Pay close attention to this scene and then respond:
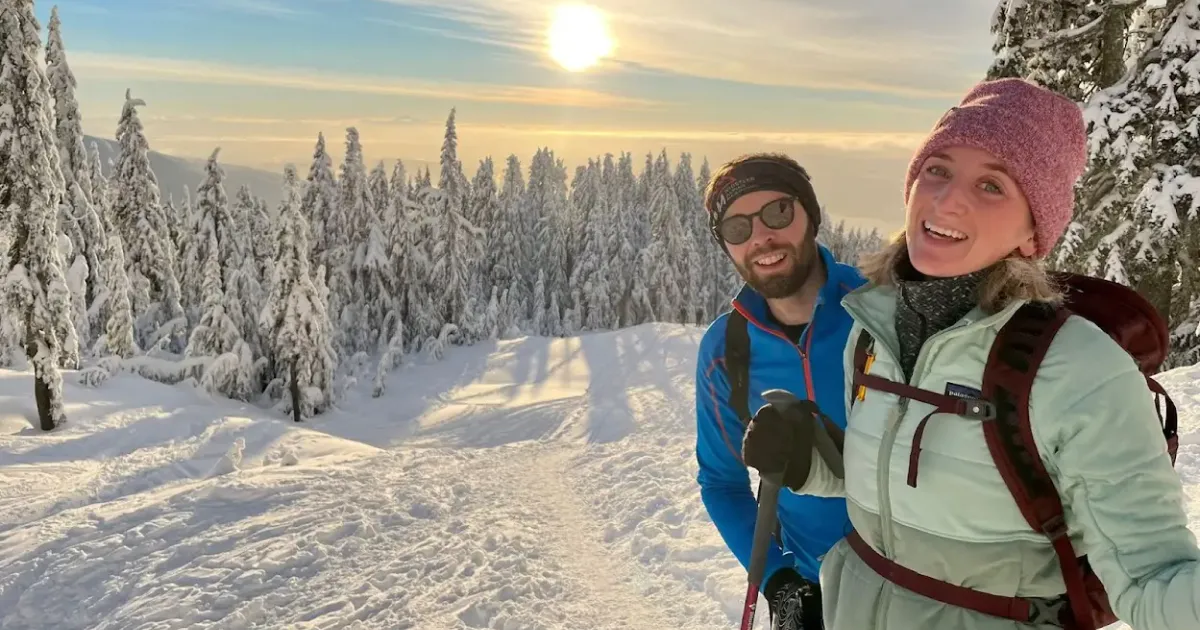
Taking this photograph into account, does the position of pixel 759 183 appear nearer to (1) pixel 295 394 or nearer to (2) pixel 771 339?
(2) pixel 771 339

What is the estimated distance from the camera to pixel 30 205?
19625 mm

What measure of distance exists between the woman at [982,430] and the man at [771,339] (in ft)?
3.45

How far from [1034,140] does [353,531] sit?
9.71 m

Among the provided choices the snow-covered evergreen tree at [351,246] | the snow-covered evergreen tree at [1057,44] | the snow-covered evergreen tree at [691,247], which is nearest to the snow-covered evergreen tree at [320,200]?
the snow-covered evergreen tree at [351,246]

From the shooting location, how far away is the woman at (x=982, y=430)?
4.83 ft

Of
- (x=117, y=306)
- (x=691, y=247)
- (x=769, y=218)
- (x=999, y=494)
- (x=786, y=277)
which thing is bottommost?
(x=117, y=306)

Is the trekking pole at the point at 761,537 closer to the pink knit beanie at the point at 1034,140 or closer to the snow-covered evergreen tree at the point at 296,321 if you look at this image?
the pink knit beanie at the point at 1034,140

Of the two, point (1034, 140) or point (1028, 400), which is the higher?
point (1034, 140)

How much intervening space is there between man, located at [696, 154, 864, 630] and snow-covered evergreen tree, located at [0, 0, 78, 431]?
23275 mm

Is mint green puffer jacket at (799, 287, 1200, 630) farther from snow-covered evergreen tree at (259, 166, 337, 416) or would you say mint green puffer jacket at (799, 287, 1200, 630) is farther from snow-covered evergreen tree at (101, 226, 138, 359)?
snow-covered evergreen tree at (101, 226, 138, 359)

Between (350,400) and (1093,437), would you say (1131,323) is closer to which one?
(1093,437)

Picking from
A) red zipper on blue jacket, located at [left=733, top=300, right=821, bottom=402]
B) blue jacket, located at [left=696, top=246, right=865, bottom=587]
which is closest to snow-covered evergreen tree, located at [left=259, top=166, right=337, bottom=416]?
blue jacket, located at [left=696, top=246, right=865, bottom=587]

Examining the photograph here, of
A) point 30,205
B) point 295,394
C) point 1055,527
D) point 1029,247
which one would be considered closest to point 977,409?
point 1055,527

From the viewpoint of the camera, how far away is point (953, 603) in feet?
5.79
